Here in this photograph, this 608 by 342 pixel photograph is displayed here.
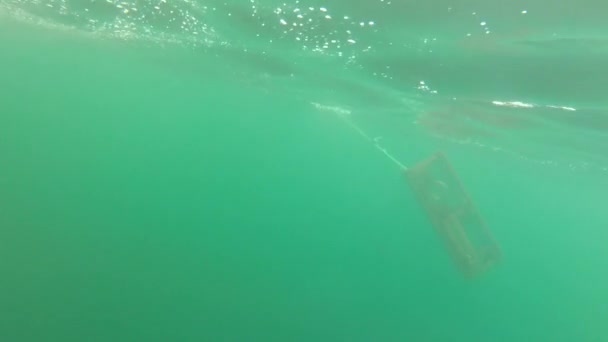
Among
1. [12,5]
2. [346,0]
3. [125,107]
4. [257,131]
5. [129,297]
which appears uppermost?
[346,0]

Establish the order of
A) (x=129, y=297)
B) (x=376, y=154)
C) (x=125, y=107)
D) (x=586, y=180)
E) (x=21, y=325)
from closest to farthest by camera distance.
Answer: (x=21, y=325), (x=129, y=297), (x=586, y=180), (x=376, y=154), (x=125, y=107)

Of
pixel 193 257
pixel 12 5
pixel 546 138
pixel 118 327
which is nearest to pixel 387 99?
pixel 546 138

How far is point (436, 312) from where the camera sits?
49156 mm

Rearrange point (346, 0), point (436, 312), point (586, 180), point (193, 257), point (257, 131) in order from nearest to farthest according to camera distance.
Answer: point (346, 0) < point (586, 180) < point (193, 257) < point (436, 312) < point (257, 131)

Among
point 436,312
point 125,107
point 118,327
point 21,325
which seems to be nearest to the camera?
point 21,325

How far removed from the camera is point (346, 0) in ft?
33.7

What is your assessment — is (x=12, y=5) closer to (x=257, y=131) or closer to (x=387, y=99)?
(x=387, y=99)

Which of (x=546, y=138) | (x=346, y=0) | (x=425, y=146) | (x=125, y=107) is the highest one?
(x=346, y=0)

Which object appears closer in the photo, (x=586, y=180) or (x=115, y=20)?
Answer: (x=115, y=20)

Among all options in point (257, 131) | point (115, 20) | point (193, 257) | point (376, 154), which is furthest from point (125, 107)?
point (115, 20)

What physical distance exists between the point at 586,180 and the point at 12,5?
35091mm

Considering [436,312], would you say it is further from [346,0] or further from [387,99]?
[346,0]

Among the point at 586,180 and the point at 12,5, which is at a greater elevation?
the point at 12,5

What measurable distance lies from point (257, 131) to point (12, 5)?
53.0 meters
